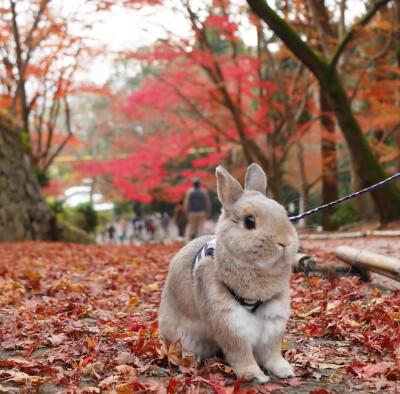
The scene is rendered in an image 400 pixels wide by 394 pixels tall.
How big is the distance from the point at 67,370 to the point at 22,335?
0.97 metres

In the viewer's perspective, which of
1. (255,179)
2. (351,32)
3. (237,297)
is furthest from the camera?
(351,32)

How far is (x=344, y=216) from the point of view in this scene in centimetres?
1625

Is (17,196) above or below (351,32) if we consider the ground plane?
below

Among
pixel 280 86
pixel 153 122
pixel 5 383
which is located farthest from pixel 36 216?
pixel 153 122

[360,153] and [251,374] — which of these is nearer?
[251,374]

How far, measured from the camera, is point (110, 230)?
2741 centimetres

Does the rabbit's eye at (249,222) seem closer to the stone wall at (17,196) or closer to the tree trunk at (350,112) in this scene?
the tree trunk at (350,112)

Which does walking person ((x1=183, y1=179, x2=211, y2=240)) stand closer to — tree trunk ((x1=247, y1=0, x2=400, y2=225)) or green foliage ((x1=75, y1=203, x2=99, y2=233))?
tree trunk ((x1=247, y1=0, x2=400, y2=225))

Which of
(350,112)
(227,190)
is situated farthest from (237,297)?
(350,112)

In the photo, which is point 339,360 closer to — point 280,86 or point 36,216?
point 280,86

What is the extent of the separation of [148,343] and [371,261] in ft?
8.84

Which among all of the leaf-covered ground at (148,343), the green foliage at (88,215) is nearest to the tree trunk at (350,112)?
the leaf-covered ground at (148,343)

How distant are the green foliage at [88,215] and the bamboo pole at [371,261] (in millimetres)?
21930

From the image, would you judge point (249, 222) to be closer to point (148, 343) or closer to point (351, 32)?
point (148, 343)
